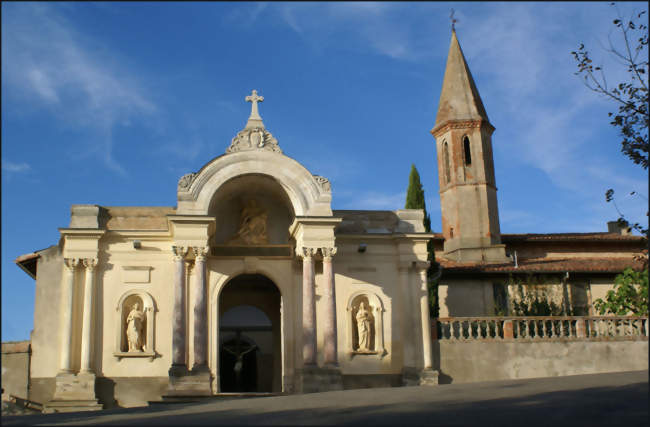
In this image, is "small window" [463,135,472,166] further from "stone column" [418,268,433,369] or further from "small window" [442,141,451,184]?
"stone column" [418,268,433,369]

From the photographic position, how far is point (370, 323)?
25.3 meters

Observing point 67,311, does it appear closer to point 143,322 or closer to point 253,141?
point 143,322

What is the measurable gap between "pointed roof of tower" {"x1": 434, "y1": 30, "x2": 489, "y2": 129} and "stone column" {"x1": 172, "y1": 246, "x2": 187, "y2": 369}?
2239 cm

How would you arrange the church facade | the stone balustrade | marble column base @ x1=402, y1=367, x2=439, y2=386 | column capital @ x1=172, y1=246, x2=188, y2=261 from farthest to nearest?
the stone balustrade
marble column base @ x1=402, y1=367, x2=439, y2=386
the church facade
column capital @ x1=172, y1=246, x2=188, y2=261

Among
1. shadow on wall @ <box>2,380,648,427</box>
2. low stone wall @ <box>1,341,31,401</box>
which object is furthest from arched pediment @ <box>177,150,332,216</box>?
shadow on wall @ <box>2,380,648,427</box>

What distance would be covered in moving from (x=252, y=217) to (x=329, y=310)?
14.8ft

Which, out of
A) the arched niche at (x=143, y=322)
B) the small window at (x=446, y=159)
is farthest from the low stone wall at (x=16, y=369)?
the small window at (x=446, y=159)

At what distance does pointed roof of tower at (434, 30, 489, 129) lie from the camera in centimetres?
4209

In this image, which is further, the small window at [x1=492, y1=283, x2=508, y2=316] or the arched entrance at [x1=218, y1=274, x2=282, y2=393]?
the small window at [x1=492, y1=283, x2=508, y2=316]

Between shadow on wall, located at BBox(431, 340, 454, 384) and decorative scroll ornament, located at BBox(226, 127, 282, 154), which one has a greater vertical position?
decorative scroll ornament, located at BBox(226, 127, 282, 154)

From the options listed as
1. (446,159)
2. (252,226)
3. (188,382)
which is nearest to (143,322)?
(188,382)

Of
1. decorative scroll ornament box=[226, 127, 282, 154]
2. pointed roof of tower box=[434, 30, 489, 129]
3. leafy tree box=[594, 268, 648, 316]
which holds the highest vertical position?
pointed roof of tower box=[434, 30, 489, 129]

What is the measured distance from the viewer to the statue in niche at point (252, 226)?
25734 mm

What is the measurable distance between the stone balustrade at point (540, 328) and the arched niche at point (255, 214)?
242 inches
